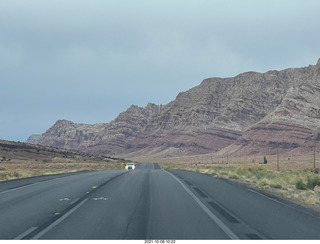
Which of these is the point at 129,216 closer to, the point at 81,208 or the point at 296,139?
the point at 81,208

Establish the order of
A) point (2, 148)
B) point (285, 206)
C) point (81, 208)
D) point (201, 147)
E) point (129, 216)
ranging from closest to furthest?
point (129, 216) → point (81, 208) → point (285, 206) → point (2, 148) → point (201, 147)

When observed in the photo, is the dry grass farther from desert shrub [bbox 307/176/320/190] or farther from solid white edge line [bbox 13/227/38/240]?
solid white edge line [bbox 13/227/38/240]

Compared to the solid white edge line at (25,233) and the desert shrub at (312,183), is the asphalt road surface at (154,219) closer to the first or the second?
the solid white edge line at (25,233)

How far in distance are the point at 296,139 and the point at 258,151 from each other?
1483 cm

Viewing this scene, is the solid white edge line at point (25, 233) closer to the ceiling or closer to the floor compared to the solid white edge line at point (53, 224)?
closer to the floor

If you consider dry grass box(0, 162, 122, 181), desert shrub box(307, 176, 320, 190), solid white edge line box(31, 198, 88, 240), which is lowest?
solid white edge line box(31, 198, 88, 240)

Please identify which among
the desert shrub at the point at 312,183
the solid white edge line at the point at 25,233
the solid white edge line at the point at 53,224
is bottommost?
the solid white edge line at the point at 25,233

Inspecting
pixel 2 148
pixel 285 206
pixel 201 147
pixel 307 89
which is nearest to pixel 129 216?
pixel 285 206

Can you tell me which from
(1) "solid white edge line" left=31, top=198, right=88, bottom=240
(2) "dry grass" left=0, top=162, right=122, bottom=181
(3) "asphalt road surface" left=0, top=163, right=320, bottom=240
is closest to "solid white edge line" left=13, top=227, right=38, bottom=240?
(3) "asphalt road surface" left=0, top=163, right=320, bottom=240

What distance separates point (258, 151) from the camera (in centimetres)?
15000

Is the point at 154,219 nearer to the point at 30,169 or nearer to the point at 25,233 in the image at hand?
the point at 25,233

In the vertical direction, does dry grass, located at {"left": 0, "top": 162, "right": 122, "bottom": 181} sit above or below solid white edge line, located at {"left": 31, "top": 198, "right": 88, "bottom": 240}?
above

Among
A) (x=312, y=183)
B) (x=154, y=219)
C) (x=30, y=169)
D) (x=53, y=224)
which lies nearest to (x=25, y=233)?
(x=53, y=224)

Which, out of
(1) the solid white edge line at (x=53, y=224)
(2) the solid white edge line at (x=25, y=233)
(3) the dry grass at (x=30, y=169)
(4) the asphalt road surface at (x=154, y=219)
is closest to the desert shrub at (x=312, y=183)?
(4) the asphalt road surface at (x=154, y=219)
